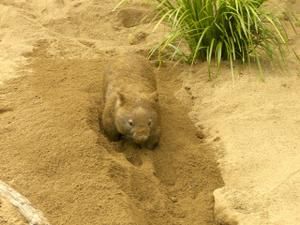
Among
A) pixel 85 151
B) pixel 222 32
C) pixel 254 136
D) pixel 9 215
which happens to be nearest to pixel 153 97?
pixel 85 151

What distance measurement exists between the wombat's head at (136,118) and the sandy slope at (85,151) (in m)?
0.17

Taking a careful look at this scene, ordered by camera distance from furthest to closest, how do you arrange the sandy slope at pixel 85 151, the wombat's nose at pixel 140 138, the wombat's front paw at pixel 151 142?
the wombat's front paw at pixel 151 142 < the wombat's nose at pixel 140 138 < the sandy slope at pixel 85 151

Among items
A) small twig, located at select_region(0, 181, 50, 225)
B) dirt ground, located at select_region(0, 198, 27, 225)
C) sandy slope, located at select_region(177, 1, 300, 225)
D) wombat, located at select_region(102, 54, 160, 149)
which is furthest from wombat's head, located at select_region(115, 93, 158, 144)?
dirt ground, located at select_region(0, 198, 27, 225)

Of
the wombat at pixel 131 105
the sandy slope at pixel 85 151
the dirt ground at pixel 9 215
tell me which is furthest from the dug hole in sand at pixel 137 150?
the dirt ground at pixel 9 215

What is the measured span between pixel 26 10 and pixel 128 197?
128 inches

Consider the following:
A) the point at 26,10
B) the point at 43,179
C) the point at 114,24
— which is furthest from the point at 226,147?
the point at 26,10

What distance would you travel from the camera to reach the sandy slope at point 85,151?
440cm

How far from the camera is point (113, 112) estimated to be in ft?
16.7

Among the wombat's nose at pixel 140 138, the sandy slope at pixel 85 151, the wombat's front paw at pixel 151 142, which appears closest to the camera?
the sandy slope at pixel 85 151

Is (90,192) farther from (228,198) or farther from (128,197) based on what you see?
(228,198)

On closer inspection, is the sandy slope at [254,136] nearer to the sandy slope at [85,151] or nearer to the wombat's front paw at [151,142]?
the sandy slope at [85,151]

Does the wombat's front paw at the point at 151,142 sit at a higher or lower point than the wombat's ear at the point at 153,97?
lower

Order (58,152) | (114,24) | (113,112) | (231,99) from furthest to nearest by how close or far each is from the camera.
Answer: (114,24), (231,99), (113,112), (58,152)

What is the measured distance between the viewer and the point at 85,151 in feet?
15.6
